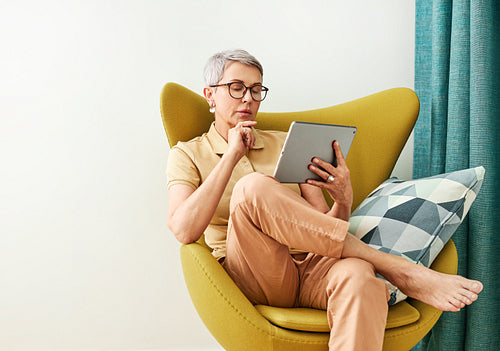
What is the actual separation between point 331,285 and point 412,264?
23 cm

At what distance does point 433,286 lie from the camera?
3.42ft

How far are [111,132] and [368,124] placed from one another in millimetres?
1031

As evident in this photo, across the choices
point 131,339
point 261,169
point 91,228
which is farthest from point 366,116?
point 131,339

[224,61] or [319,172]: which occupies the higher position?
[224,61]

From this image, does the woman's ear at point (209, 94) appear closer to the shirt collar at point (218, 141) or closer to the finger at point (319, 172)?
the shirt collar at point (218, 141)

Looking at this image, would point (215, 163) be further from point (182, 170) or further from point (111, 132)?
point (111, 132)

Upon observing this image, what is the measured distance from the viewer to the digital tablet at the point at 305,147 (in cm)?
107

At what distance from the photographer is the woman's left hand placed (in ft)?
3.78

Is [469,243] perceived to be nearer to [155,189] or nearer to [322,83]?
[322,83]

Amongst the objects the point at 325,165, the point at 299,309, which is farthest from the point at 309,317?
the point at 325,165

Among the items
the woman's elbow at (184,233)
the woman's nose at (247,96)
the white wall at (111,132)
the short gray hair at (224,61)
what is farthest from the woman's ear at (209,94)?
the woman's elbow at (184,233)

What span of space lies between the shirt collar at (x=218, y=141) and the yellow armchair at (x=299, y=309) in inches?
3.8

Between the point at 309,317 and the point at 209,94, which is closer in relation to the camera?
the point at 309,317

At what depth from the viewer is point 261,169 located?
144 cm
